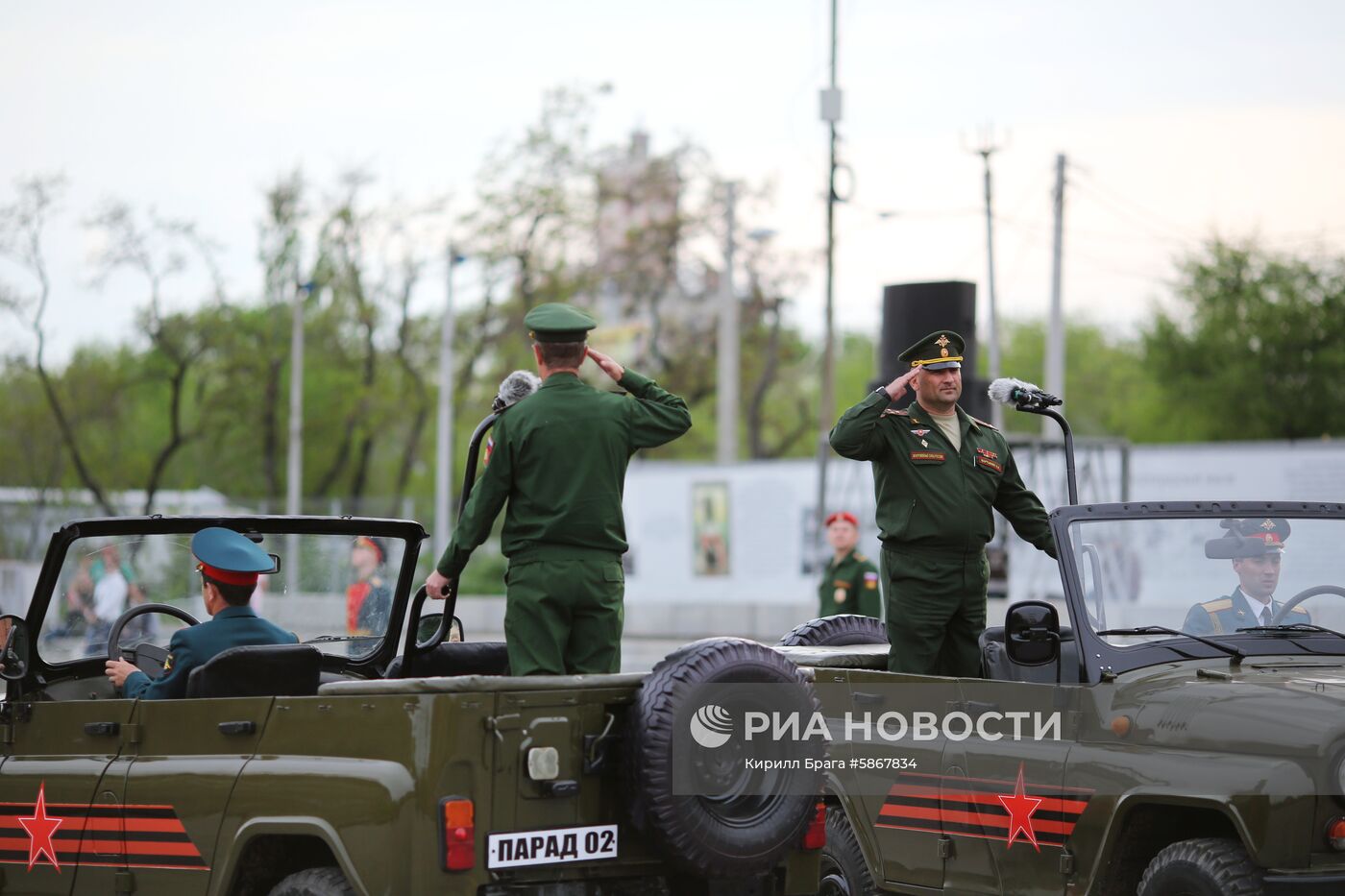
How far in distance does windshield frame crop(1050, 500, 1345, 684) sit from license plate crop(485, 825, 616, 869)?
177cm

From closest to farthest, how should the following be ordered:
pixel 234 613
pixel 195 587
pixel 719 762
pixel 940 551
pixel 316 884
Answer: pixel 316 884, pixel 719 762, pixel 234 613, pixel 195 587, pixel 940 551

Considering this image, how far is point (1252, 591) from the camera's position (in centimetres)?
604

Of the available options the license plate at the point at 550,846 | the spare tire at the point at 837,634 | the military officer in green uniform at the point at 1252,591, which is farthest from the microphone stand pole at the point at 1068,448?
the license plate at the point at 550,846

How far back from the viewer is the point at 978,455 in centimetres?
677

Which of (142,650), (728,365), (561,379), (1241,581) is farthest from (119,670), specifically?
(728,365)

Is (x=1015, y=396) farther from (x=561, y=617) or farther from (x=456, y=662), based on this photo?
(x=456, y=662)

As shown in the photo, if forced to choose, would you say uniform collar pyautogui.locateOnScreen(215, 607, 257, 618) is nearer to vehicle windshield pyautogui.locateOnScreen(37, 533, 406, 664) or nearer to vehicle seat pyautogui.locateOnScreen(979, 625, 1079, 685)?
vehicle windshield pyautogui.locateOnScreen(37, 533, 406, 664)

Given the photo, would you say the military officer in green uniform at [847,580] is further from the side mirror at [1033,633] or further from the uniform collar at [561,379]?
the uniform collar at [561,379]

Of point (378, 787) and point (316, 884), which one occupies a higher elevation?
point (378, 787)

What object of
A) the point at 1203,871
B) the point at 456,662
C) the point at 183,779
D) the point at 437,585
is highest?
the point at 437,585

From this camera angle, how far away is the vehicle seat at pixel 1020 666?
A: 5.96m

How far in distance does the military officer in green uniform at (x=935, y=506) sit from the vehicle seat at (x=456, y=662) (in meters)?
1.46

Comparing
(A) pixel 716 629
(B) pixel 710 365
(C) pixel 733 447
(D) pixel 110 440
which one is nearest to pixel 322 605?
(A) pixel 716 629

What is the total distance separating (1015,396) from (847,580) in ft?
16.3
